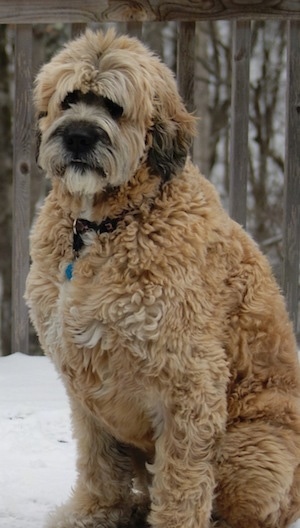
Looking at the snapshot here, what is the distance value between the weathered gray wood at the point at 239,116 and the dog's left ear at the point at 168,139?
6.64 ft

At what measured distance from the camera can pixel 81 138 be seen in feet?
9.90

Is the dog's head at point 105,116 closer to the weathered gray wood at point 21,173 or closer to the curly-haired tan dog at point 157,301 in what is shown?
the curly-haired tan dog at point 157,301

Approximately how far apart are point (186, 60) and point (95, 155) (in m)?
2.34

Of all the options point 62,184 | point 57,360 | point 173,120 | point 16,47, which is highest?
point 16,47

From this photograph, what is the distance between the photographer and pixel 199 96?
12.4m

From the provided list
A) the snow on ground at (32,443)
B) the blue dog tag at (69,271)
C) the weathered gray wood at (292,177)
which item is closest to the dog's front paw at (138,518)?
the snow on ground at (32,443)

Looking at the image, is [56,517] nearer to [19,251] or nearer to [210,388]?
[210,388]

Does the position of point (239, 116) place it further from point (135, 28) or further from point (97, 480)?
point (97, 480)

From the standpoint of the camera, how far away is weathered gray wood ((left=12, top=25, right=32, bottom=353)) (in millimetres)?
5270

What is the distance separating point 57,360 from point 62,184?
1.92 feet

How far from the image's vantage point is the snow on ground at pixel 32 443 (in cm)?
378

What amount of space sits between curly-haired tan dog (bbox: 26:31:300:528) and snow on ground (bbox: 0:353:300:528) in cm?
50

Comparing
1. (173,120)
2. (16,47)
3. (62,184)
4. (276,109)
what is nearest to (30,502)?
(62,184)

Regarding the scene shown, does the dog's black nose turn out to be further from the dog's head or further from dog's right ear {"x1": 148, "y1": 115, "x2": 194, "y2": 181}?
dog's right ear {"x1": 148, "y1": 115, "x2": 194, "y2": 181}
